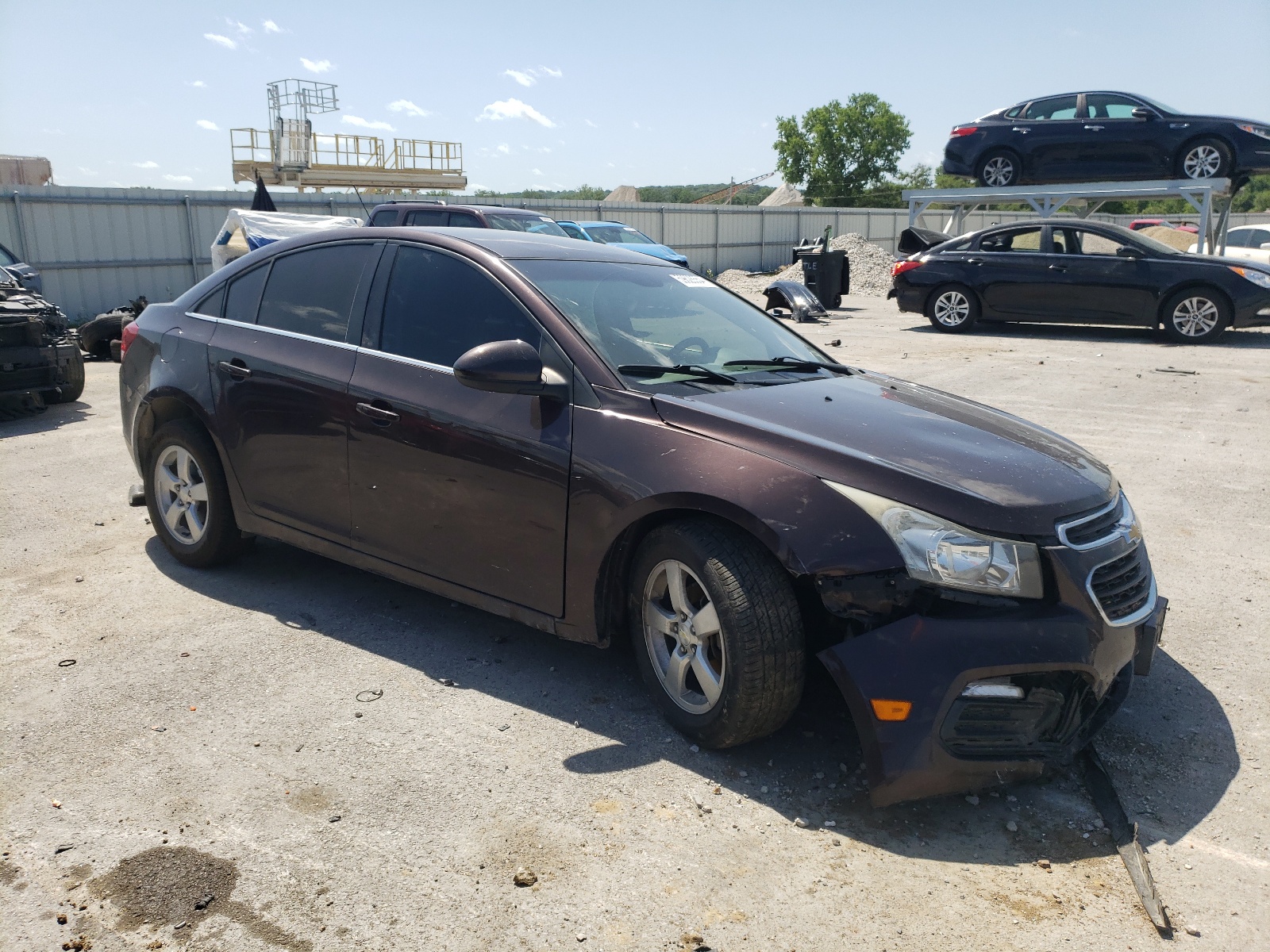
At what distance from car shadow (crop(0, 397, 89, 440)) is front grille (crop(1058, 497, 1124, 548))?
8419mm

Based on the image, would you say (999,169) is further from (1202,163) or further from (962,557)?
(962,557)

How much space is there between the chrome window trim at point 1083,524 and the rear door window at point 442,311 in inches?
73.1

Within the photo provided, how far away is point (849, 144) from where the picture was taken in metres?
82.3

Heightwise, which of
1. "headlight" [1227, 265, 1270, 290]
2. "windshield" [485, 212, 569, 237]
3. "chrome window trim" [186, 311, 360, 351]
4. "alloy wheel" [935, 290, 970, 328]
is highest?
"windshield" [485, 212, 569, 237]

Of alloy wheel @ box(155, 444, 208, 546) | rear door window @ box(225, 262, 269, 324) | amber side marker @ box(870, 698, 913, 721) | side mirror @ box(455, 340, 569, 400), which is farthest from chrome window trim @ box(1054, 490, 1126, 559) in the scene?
alloy wheel @ box(155, 444, 208, 546)

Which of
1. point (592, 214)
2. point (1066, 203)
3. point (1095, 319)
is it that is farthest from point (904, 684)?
point (592, 214)

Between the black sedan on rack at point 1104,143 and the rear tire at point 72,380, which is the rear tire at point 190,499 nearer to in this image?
the rear tire at point 72,380

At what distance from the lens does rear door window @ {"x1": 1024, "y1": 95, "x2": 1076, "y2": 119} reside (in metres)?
17.7

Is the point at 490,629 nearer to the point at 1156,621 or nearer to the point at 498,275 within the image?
the point at 498,275

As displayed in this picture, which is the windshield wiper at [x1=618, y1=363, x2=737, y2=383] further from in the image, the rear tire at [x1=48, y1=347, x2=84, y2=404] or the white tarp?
the white tarp

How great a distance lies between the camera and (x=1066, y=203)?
1936 cm

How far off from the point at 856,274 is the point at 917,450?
2712 centimetres

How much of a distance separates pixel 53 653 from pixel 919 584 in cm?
337

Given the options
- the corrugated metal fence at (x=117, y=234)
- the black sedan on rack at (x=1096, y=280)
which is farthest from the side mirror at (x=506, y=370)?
the corrugated metal fence at (x=117, y=234)
